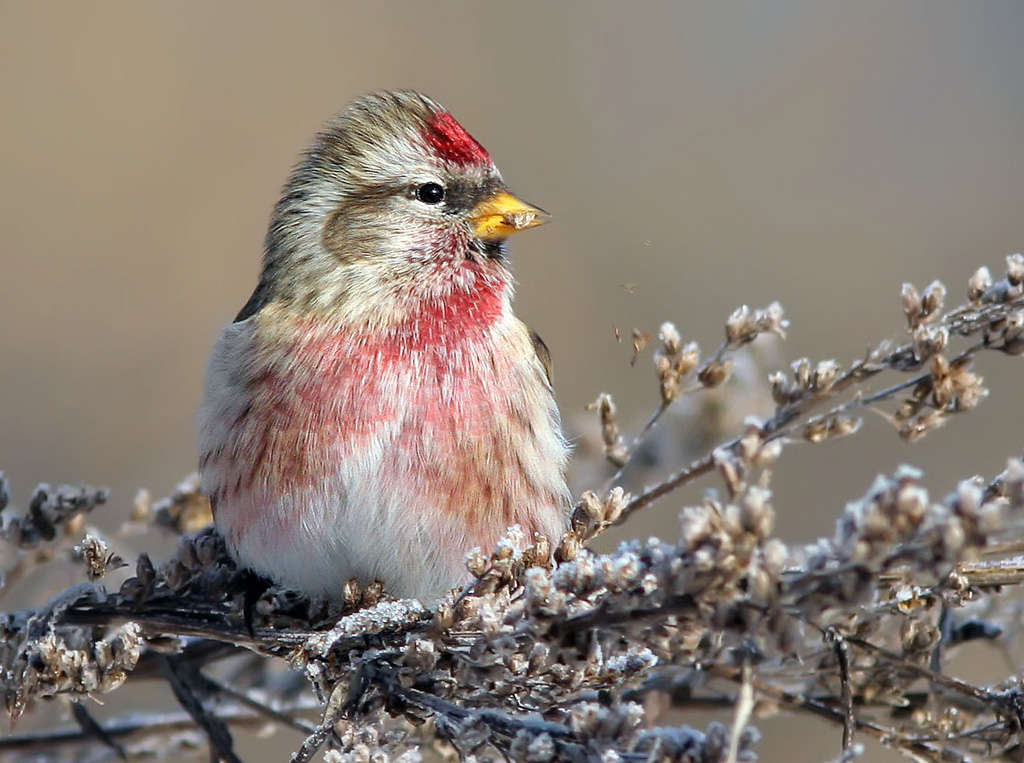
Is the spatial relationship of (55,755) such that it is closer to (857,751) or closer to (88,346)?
(857,751)

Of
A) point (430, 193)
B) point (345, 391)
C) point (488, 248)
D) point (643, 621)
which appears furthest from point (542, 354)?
point (643, 621)

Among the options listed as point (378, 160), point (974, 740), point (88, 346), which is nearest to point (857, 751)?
point (974, 740)

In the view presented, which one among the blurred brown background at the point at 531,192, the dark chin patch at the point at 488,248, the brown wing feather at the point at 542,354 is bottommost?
the brown wing feather at the point at 542,354

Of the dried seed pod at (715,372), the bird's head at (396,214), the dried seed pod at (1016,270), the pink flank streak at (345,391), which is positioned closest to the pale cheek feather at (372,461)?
the pink flank streak at (345,391)

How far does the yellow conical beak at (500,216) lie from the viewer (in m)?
3.39

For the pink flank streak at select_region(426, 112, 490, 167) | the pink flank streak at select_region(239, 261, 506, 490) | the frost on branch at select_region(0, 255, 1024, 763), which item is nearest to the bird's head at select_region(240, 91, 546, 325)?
the pink flank streak at select_region(426, 112, 490, 167)

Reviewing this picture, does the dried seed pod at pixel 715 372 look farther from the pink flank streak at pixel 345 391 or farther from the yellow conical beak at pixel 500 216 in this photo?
the yellow conical beak at pixel 500 216

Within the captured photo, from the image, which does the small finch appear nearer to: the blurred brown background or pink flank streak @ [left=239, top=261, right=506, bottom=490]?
pink flank streak @ [left=239, top=261, right=506, bottom=490]

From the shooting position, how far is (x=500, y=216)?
3.42 meters

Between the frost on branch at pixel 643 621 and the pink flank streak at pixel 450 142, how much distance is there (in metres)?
0.94

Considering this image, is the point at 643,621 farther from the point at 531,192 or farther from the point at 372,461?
the point at 531,192

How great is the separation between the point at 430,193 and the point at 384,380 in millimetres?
662

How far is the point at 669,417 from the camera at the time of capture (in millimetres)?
3605

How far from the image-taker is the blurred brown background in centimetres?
556
